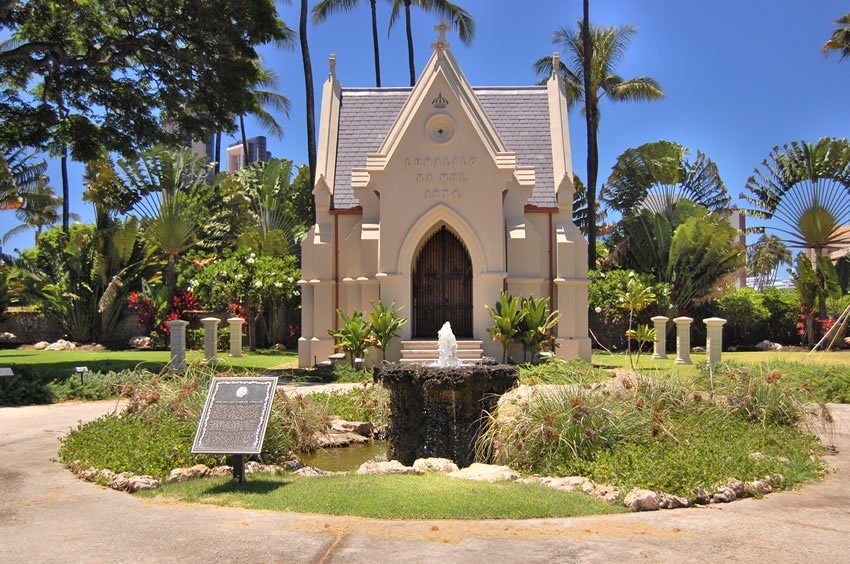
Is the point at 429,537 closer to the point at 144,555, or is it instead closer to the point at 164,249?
the point at 144,555

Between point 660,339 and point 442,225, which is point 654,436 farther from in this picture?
point 660,339

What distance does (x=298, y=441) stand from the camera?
37.4ft

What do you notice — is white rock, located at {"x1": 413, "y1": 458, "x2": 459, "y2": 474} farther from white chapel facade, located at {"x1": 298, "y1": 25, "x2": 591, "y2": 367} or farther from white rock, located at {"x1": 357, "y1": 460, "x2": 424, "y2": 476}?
white chapel facade, located at {"x1": 298, "y1": 25, "x2": 591, "y2": 367}

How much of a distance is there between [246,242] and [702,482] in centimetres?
2849

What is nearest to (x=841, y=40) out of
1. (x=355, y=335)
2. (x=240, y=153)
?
(x=355, y=335)

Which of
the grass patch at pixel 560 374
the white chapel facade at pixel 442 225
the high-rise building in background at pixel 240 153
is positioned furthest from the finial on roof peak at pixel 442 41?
the high-rise building in background at pixel 240 153

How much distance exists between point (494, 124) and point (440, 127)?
13.5ft

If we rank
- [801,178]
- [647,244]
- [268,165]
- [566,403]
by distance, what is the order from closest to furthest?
[566,403]
[647,244]
[801,178]
[268,165]

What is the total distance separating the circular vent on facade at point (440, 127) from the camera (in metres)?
21.4

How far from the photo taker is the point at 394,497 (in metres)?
8.02

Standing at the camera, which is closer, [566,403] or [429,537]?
[429,537]

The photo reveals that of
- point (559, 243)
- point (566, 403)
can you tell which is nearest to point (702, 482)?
point (566, 403)

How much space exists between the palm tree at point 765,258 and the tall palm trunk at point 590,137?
1597 cm

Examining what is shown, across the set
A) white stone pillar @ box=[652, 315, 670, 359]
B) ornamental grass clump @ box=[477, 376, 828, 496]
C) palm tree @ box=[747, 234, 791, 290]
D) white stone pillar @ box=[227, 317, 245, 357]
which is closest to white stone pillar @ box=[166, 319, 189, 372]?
white stone pillar @ box=[227, 317, 245, 357]
